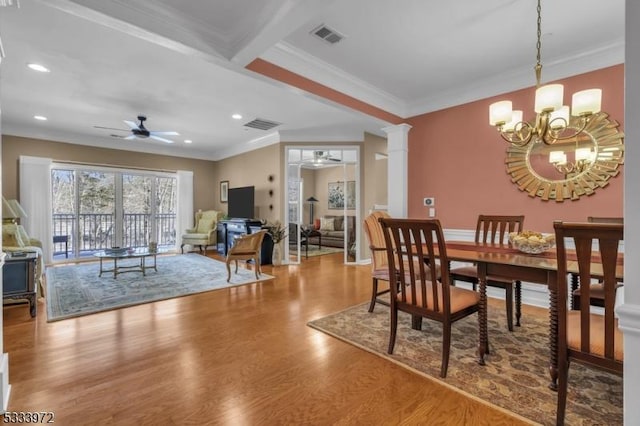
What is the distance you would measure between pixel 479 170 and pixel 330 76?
2.15 m

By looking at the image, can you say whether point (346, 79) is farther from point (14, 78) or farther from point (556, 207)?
point (14, 78)

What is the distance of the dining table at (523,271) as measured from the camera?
1.77 m

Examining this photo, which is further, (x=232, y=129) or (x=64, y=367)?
(x=232, y=129)

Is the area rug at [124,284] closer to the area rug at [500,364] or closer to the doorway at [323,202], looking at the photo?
the doorway at [323,202]

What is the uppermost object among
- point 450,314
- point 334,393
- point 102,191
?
point 102,191

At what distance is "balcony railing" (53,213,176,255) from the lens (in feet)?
20.6

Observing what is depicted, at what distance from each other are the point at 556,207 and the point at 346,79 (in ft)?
8.90

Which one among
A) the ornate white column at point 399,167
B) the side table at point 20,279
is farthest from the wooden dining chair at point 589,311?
the side table at point 20,279

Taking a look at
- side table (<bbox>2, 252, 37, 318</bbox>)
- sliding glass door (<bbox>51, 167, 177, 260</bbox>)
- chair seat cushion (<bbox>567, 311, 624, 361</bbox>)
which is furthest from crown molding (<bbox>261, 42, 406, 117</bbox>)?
sliding glass door (<bbox>51, 167, 177, 260</bbox>)

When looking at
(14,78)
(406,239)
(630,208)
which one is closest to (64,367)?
(406,239)

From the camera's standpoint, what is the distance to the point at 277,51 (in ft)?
9.41

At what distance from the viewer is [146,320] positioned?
2.90 metres

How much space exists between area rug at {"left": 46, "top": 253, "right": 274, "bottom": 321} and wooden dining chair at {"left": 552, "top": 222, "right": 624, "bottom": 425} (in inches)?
144

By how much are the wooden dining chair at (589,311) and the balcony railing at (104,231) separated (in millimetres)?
7894
